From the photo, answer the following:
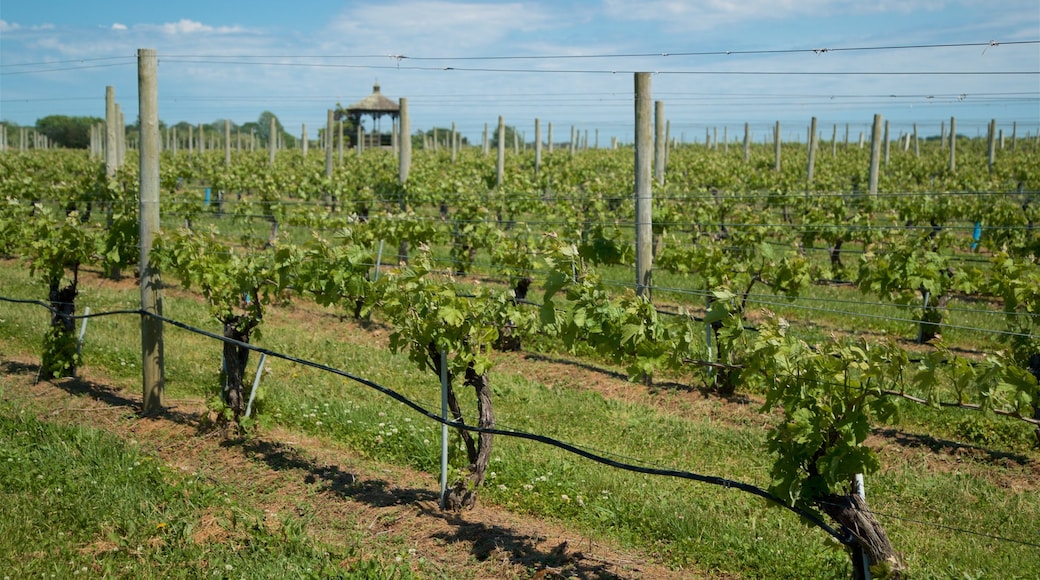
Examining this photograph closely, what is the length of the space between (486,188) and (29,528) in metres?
19.9

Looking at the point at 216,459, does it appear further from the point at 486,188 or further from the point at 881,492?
the point at 486,188

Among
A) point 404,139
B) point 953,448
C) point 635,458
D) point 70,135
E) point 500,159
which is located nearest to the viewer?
point 635,458

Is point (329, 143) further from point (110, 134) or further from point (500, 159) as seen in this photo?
point (110, 134)

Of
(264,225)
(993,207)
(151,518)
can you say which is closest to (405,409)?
(151,518)

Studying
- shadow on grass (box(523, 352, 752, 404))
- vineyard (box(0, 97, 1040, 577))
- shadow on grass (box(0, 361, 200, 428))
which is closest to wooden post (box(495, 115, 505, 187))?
vineyard (box(0, 97, 1040, 577))

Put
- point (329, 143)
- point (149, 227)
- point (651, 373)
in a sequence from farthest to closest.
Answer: point (329, 143)
point (149, 227)
point (651, 373)

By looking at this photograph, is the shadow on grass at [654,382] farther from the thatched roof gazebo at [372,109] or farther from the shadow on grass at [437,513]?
the thatched roof gazebo at [372,109]

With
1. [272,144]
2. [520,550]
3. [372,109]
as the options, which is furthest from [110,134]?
[372,109]

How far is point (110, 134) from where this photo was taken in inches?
710

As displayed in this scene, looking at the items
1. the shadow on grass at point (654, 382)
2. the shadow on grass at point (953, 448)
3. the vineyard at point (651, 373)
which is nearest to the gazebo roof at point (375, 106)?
the vineyard at point (651, 373)

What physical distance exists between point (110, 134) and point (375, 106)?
119 feet

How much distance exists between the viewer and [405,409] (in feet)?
28.5

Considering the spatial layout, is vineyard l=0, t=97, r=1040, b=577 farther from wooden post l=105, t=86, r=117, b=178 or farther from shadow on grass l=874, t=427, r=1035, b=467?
wooden post l=105, t=86, r=117, b=178

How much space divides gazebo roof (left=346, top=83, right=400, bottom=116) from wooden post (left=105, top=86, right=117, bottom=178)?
99.2 ft
